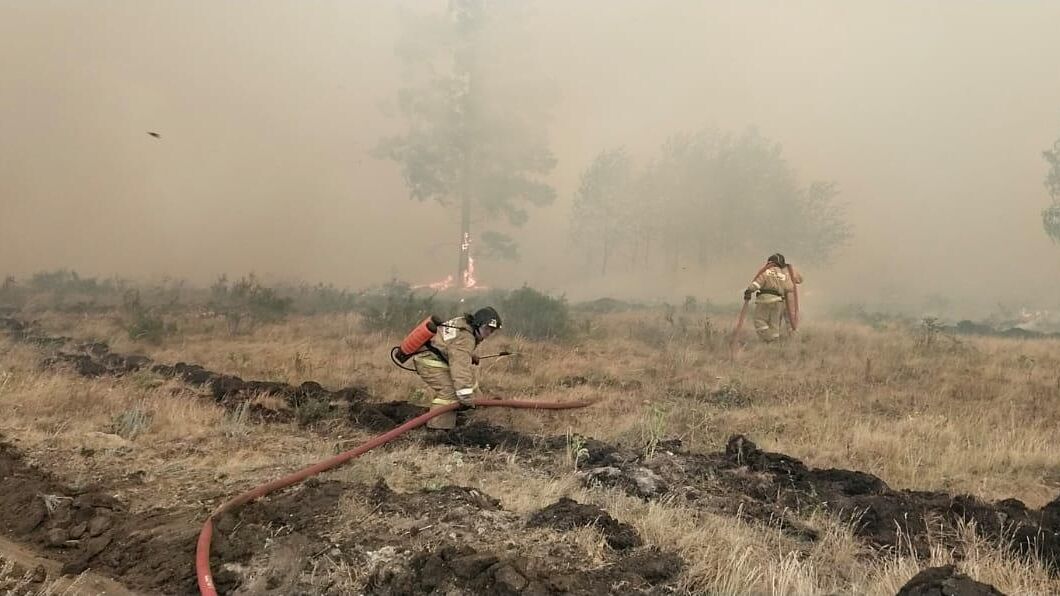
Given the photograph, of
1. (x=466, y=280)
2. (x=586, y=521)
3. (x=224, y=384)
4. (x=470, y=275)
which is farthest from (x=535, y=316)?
(x=470, y=275)

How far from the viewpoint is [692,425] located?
241 inches

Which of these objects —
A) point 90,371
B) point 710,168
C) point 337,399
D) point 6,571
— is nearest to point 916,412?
point 337,399

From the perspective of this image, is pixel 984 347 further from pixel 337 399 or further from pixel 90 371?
pixel 90 371

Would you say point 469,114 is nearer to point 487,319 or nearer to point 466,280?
point 466,280

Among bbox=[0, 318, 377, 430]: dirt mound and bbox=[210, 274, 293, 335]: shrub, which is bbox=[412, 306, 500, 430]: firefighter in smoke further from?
bbox=[210, 274, 293, 335]: shrub

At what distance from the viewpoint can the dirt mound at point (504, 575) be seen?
2.65 meters

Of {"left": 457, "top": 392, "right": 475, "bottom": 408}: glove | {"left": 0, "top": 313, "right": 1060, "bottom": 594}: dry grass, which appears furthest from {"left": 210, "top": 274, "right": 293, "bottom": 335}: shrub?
{"left": 457, "top": 392, "right": 475, "bottom": 408}: glove

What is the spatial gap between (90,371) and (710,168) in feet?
83.9

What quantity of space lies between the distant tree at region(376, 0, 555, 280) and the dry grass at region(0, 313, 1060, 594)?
14.9 metres

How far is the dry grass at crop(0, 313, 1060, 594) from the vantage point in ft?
10.6

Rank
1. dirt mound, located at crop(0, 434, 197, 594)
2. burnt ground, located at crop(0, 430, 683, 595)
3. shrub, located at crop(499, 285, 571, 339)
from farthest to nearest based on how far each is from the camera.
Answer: shrub, located at crop(499, 285, 571, 339) → dirt mound, located at crop(0, 434, 197, 594) → burnt ground, located at crop(0, 430, 683, 595)

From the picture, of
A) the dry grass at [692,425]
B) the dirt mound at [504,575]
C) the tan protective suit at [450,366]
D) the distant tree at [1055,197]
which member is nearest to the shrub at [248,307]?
the dry grass at [692,425]

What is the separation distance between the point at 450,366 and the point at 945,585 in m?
4.27

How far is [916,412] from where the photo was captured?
21.3ft
